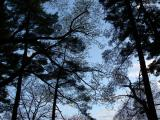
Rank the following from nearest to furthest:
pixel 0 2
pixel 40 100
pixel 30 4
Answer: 1. pixel 0 2
2. pixel 30 4
3. pixel 40 100

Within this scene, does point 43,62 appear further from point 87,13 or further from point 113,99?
point 87,13

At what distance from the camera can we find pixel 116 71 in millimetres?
18516

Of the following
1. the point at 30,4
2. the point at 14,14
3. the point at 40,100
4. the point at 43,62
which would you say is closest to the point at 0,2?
the point at 30,4

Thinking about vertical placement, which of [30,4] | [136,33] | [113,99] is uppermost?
[136,33]

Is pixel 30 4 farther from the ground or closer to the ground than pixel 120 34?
closer to the ground

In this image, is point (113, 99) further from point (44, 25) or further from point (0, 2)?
point (0, 2)

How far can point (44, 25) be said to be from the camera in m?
15.1

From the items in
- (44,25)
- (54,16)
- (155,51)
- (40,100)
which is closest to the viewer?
(44,25)

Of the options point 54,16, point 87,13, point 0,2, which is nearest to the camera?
point 0,2

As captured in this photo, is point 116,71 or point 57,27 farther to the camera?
point 116,71

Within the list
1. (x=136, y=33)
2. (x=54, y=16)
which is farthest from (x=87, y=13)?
(x=136, y=33)

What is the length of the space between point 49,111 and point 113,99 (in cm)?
1750

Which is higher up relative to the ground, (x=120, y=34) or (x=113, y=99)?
(x=120, y=34)

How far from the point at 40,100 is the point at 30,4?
68.0ft
